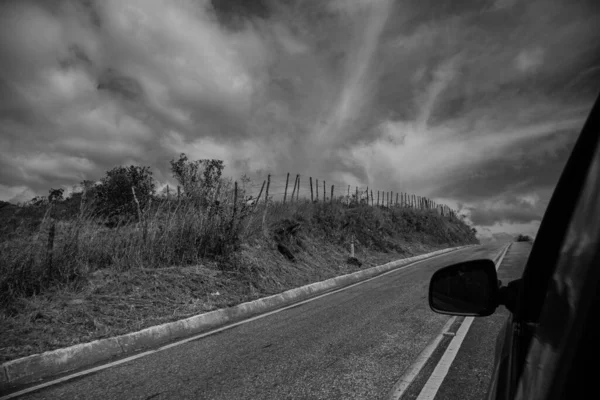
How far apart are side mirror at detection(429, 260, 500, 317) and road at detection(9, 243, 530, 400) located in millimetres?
2066

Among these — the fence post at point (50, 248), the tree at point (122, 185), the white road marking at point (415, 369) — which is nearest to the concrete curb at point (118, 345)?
the fence post at point (50, 248)

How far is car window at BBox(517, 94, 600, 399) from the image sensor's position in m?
0.79

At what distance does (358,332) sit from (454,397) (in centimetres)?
224

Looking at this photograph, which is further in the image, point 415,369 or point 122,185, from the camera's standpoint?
point 122,185

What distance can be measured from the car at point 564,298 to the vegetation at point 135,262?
227 inches

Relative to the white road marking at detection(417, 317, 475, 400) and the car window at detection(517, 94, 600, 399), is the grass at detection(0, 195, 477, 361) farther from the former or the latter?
the car window at detection(517, 94, 600, 399)

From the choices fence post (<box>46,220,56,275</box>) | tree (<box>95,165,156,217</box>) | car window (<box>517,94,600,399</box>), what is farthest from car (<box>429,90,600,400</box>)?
tree (<box>95,165,156,217</box>)

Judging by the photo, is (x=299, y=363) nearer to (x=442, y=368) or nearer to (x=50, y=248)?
(x=442, y=368)

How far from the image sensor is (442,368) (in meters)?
3.68

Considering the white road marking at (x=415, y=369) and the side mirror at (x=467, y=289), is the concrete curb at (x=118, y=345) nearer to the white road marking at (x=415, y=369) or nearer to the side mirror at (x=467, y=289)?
the white road marking at (x=415, y=369)

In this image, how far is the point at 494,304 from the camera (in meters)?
1.31

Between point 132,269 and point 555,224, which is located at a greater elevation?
point 555,224

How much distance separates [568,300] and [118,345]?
5884 millimetres

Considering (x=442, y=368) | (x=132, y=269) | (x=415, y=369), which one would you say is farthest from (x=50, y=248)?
(x=442, y=368)
